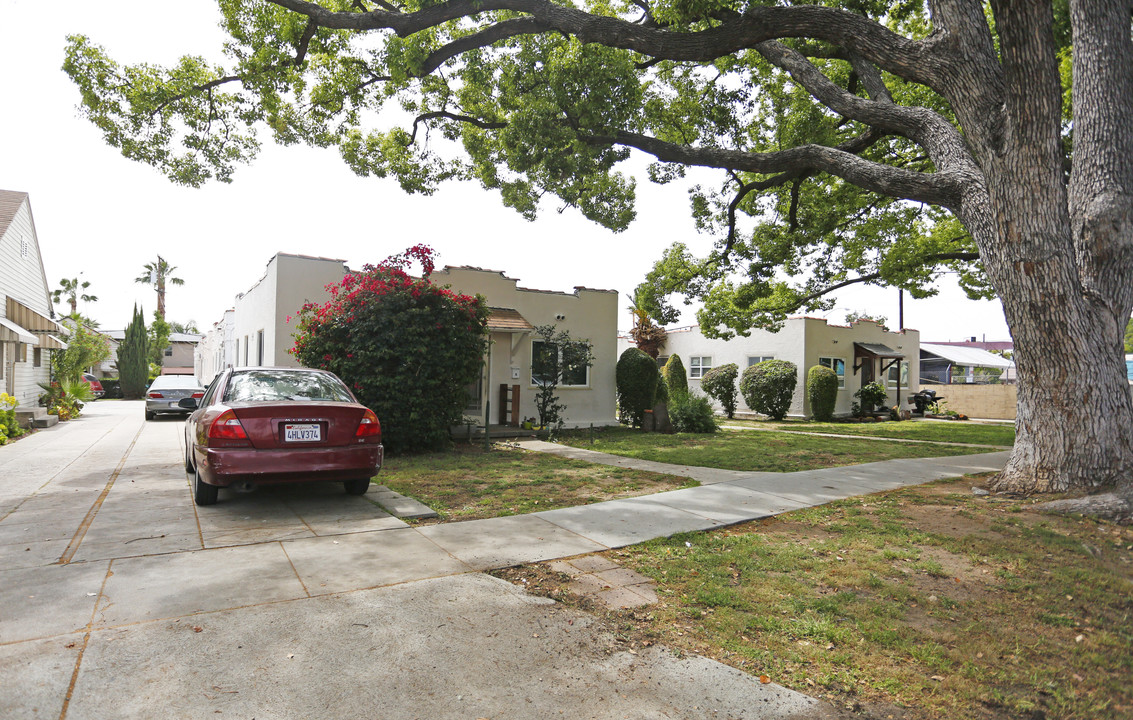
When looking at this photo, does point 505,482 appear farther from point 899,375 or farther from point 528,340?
point 899,375

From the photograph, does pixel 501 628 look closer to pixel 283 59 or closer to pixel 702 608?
pixel 702 608

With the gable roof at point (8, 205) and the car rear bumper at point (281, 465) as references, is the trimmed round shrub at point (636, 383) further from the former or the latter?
the gable roof at point (8, 205)

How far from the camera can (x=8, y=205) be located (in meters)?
17.1

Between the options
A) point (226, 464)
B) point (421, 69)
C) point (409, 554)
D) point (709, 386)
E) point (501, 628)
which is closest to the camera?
point (501, 628)

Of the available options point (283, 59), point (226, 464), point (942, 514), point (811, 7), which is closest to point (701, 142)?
point (811, 7)

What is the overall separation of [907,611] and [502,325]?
10658 mm

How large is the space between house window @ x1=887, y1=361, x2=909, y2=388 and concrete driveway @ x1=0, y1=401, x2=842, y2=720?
2544 cm

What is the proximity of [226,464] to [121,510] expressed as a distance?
4.40 ft

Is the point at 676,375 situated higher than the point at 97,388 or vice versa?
the point at 676,375

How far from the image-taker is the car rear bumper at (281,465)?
17.7 ft

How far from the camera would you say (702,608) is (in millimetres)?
3637

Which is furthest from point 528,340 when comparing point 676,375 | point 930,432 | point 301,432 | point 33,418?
point 930,432

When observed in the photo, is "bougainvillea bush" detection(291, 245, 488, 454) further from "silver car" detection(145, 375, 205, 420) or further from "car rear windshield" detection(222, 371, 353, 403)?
"silver car" detection(145, 375, 205, 420)

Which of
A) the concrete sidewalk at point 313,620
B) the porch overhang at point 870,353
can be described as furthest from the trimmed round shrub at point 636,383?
the porch overhang at point 870,353
